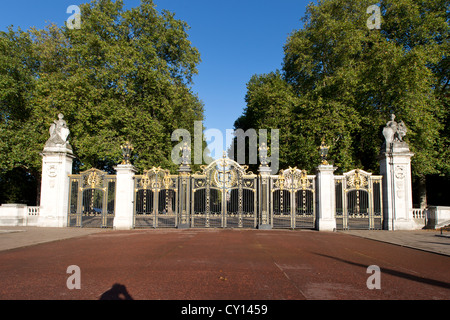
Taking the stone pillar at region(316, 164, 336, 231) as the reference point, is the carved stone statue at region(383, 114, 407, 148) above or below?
above

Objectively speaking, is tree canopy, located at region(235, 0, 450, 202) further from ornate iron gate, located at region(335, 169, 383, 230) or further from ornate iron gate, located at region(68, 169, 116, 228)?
ornate iron gate, located at region(68, 169, 116, 228)

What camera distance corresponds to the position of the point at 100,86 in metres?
26.4

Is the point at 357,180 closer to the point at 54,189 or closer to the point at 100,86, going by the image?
the point at 54,189

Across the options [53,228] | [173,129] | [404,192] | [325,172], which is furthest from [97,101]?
[404,192]

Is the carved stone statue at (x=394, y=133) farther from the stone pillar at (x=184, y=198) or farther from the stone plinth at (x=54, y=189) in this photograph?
the stone plinth at (x=54, y=189)

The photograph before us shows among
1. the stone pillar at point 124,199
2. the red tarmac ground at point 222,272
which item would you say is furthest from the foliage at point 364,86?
the red tarmac ground at point 222,272

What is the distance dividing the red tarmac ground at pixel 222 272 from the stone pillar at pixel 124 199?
21.4 ft

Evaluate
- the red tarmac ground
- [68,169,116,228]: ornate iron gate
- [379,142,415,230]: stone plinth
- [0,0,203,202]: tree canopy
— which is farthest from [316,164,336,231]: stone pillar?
[0,0,203,202]: tree canopy

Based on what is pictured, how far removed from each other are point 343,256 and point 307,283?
3.62 metres

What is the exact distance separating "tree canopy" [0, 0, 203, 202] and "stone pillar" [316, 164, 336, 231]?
1298 cm

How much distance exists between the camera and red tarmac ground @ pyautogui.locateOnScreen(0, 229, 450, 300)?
5.34 metres

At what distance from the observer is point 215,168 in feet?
58.9

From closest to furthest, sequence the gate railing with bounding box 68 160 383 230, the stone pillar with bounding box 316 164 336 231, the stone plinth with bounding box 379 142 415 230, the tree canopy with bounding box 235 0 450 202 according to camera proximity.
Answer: the stone plinth with bounding box 379 142 415 230, the stone pillar with bounding box 316 164 336 231, the gate railing with bounding box 68 160 383 230, the tree canopy with bounding box 235 0 450 202

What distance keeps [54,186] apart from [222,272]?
13918 mm
